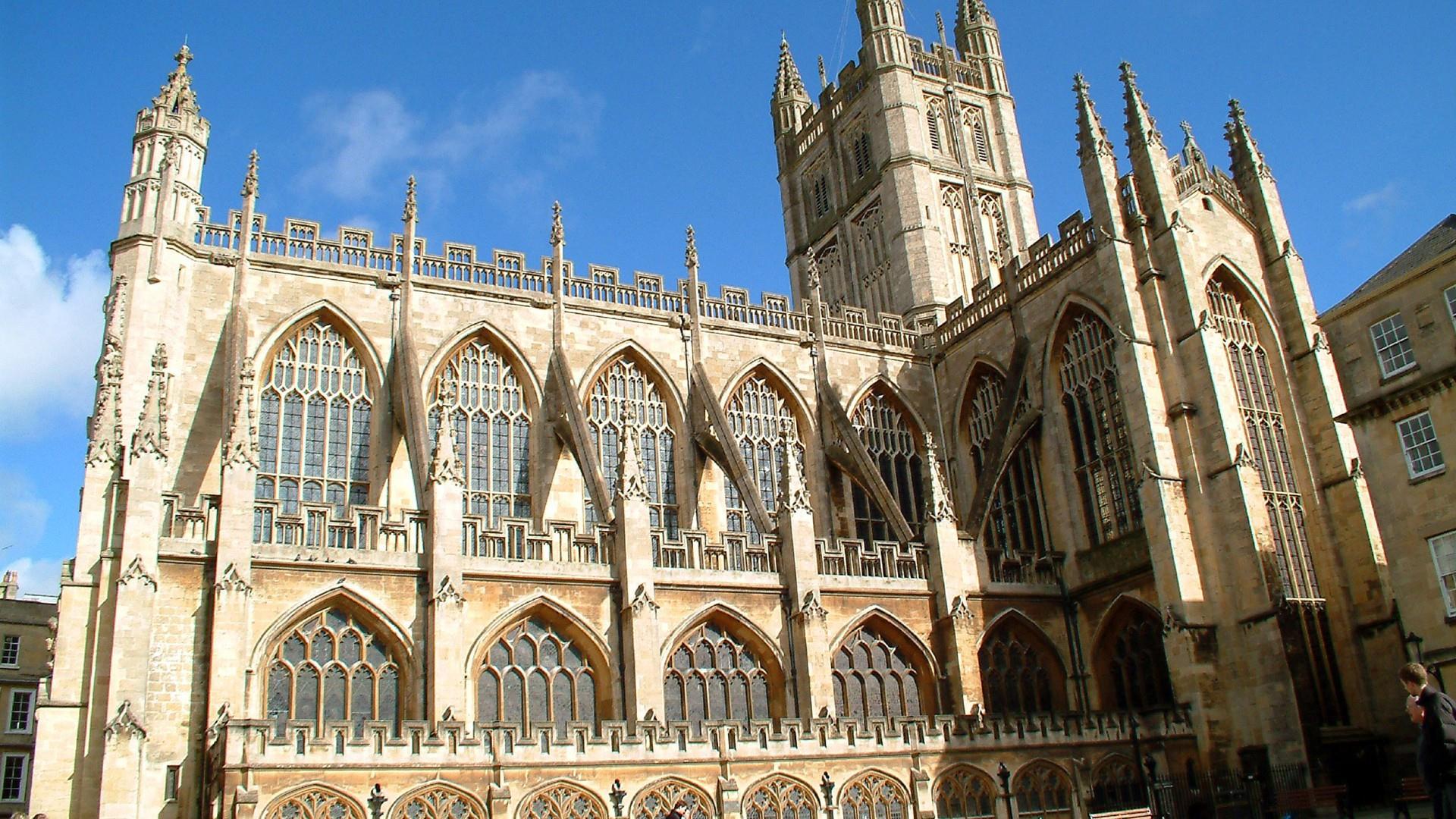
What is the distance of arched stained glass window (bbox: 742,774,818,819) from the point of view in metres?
19.1

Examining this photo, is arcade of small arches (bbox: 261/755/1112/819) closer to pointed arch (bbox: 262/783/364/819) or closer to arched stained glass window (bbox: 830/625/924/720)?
pointed arch (bbox: 262/783/364/819)

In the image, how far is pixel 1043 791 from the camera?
21219 mm

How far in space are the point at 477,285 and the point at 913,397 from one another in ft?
37.9

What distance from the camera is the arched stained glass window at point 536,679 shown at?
21.3 meters

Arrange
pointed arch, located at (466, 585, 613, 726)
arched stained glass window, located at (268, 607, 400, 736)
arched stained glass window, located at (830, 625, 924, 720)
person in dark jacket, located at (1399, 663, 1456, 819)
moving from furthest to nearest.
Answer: arched stained glass window, located at (830, 625, 924, 720) < pointed arch, located at (466, 585, 613, 726) < arched stained glass window, located at (268, 607, 400, 736) < person in dark jacket, located at (1399, 663, 1456, 819)

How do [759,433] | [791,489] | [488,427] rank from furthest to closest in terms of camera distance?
[759,433] → [488,427] → [791,489]

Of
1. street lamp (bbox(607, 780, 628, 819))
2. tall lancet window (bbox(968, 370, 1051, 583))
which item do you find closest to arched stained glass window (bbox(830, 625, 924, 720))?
tall lancet window (bbox(968, 370, 1051, 583))

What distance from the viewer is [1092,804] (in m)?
21.6

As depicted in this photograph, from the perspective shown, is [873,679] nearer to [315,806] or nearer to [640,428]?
[640,428]

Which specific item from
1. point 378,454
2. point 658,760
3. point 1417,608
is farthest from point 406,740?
point 1417,608

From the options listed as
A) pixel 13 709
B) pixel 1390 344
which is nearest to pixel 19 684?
pixel 13 709

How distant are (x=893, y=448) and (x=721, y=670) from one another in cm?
1020

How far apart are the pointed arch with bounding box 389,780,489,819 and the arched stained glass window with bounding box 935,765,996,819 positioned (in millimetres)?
7498

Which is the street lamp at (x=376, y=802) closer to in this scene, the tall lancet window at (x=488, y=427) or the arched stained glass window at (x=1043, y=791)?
the tall lancet window at (x=488, y=427)
